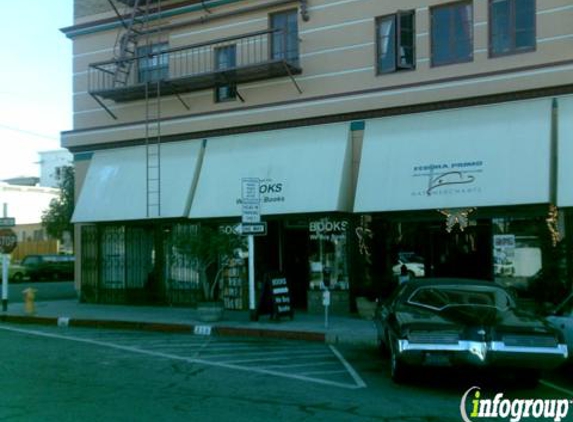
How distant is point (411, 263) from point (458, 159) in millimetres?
3309

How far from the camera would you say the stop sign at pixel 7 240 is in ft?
68.4

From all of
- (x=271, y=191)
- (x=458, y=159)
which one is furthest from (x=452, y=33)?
(x=271, y=191)

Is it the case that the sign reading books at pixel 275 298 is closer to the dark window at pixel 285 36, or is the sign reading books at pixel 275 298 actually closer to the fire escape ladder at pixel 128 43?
the dark window at pixel 285 36

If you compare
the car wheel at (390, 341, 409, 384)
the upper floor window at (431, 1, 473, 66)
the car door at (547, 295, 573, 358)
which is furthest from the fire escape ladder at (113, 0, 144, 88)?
the car door at (547, 295, 573, 358)

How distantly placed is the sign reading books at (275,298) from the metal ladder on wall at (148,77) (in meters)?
5.27

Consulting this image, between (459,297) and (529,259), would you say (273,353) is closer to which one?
(459,297)

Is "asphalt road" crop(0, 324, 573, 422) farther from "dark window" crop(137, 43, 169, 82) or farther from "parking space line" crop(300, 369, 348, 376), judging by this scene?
"dark window" crop(137, 43, 169, 82)

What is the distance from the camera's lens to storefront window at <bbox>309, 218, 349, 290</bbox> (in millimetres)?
19156

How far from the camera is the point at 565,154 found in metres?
15.7

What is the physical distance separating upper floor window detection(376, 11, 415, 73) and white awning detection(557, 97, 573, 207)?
3844mm

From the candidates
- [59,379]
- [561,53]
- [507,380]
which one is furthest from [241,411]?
[561,53]

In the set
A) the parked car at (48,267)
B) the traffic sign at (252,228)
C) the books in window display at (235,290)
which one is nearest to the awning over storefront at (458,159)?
the traffic sign at (252,228)

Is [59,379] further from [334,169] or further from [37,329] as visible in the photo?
[334,169]

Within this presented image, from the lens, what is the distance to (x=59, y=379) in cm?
1027
